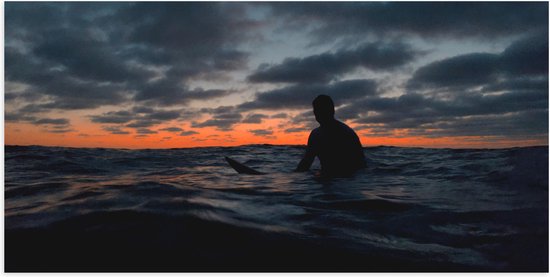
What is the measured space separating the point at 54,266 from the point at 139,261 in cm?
48

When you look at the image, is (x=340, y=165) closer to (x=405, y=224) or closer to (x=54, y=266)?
(x=405, y=224)

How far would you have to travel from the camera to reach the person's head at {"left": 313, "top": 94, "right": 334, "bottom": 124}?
6641 mm

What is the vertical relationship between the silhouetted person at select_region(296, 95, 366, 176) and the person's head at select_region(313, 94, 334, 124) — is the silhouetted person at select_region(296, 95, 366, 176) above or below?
below

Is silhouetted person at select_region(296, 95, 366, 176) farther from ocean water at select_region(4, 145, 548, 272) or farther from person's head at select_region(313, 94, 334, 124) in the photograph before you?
ocean water at select_region(4, 145, 548, 272)

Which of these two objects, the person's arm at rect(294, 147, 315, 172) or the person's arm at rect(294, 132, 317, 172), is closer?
the person's arm at rect(294, 132, 317, 172)

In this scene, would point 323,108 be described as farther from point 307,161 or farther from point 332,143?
point 307,161

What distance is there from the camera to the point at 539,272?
2.06m

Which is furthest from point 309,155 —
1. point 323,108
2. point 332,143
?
point 323,108

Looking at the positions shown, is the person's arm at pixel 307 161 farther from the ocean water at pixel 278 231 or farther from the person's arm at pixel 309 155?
the ocean water at pixel 278 231

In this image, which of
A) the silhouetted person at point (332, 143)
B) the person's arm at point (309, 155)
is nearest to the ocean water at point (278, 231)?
the silhouetted person at point (332, 143)

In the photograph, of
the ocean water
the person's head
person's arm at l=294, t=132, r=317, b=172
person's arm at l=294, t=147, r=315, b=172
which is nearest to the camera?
the ocean water

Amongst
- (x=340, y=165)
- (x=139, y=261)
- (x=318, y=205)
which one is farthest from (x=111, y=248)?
(x=340, y=165)

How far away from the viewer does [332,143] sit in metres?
6.89

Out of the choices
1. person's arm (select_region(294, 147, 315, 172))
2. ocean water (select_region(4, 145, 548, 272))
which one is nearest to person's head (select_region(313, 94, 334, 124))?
person's arm (select_region(294, 147, 315, 172))
